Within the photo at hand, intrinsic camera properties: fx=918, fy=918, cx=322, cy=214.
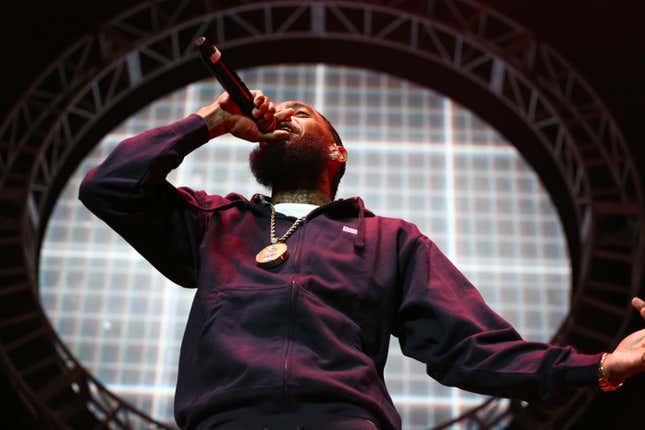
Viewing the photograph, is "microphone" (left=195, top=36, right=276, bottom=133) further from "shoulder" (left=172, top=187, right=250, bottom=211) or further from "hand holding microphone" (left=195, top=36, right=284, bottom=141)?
"shoulder" (left=172, top=187, right=250, bottom=211)

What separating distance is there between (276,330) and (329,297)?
15 centimetres

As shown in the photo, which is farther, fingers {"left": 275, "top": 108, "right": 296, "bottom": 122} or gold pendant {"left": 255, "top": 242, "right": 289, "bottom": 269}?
fingers {"left": 275, "top": 108, "right": 296, "bottom": 122}

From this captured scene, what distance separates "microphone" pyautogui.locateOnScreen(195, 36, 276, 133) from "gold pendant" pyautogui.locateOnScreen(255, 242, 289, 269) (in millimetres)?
300

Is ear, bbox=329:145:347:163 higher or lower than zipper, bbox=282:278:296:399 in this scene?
higher

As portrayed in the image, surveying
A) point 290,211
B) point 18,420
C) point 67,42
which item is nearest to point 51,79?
point 67,42

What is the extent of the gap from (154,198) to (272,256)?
311 millimetres

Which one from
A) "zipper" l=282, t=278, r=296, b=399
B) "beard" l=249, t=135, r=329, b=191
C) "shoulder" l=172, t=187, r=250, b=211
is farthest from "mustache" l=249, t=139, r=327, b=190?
"zipper" l=282, t=278, r=296, b=399

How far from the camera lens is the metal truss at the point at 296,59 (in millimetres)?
6328

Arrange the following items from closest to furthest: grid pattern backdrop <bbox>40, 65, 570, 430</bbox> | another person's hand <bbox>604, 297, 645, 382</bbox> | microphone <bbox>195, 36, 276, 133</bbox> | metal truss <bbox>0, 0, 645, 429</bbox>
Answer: another person's hand <bbox>604, 297, 645, 382</bbox> → microphone <bbox>195, 36, 276, 133</bbox> → metal truss <bbox>0, 0, 645, 429</bbox> → grid pattern backdrop <bbox>40, 65, 570, 430</bbox>

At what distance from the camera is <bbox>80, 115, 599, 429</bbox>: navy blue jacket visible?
1.69 meters

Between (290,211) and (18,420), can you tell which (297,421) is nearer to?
(290,211)

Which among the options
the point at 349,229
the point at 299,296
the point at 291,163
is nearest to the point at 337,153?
the point at 291,163

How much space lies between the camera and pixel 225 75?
1.88 meters

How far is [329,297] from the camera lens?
1842mm
